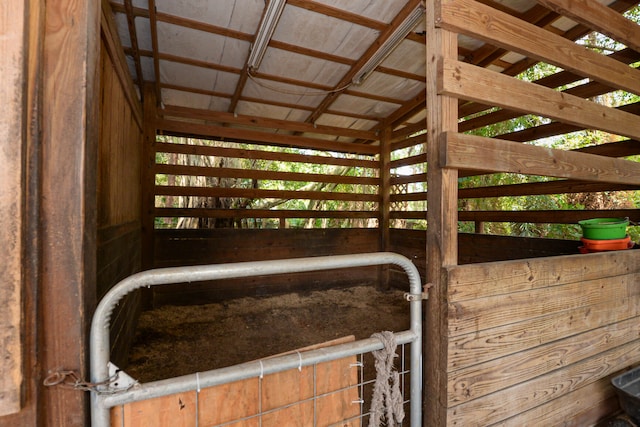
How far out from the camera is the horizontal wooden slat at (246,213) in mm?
3594

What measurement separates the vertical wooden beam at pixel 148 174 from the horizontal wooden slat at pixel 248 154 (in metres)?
0.12

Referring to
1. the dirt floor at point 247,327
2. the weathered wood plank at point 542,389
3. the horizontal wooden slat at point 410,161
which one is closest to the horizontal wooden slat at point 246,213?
the horizontal wooden slat at point 410,161

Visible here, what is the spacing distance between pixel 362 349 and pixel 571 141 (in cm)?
721

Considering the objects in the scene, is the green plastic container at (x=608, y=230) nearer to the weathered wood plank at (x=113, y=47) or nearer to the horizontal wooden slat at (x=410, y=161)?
the horizontal wooden slat at (x=410, y=161)

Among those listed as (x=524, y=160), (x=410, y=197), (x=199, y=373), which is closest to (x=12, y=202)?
(x=199, y=373)

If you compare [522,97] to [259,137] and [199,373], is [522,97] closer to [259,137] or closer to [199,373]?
[199,373]

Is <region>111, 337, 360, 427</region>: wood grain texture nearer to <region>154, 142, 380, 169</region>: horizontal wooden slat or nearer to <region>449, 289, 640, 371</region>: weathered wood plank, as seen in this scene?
<region>449, 289, 640, 371</region>: weathered wood plank

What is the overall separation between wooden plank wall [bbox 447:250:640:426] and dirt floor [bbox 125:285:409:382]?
1531 millimetres

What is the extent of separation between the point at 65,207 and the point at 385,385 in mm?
1078

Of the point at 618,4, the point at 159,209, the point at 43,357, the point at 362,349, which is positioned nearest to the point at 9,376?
the point at 43,357

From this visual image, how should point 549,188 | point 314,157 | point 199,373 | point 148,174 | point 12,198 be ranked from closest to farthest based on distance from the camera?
point 12,198, point 199,373, point 549,188, point 148,174, point 314,157

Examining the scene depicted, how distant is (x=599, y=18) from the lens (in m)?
1.70

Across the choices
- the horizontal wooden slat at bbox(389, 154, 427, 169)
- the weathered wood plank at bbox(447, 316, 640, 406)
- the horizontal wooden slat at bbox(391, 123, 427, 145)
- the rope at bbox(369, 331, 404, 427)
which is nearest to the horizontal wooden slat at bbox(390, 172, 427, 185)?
the horizontal wooden slat at bbox(389, 154, 427, 169)

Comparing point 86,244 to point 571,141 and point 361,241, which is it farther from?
point 571,141
